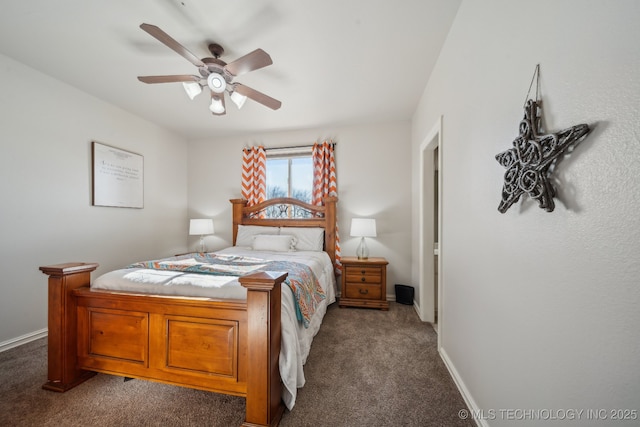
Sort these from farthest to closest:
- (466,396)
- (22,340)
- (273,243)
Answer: (273,243) < (22,340) < (466,396)

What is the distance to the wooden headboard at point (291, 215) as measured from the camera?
12.0ft

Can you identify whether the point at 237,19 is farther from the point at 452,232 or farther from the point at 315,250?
the point at 315,250

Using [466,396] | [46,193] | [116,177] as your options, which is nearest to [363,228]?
[466,396]

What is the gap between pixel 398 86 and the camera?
272 cm

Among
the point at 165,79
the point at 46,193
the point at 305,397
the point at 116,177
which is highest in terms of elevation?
the point at 165,79

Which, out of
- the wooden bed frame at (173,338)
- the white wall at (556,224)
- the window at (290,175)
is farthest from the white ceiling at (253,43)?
the wooden bed frame at (173,338)

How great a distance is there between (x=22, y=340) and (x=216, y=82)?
3043mm

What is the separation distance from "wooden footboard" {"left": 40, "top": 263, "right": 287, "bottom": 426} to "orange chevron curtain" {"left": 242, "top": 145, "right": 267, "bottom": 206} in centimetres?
247

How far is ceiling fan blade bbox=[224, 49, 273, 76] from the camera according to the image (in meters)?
1.73

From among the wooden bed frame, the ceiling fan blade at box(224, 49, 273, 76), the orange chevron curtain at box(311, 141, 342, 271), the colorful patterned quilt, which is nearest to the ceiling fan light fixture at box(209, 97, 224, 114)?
the ceiling fan blade at box(224, 49, 273, 76)

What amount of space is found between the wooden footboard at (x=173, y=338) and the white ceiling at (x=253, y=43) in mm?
1855

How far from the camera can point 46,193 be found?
250 centimetres

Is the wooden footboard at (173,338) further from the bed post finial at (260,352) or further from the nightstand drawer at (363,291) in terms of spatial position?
the nightstand drawer at (363,291)

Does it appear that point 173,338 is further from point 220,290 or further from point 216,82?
point 216,82
